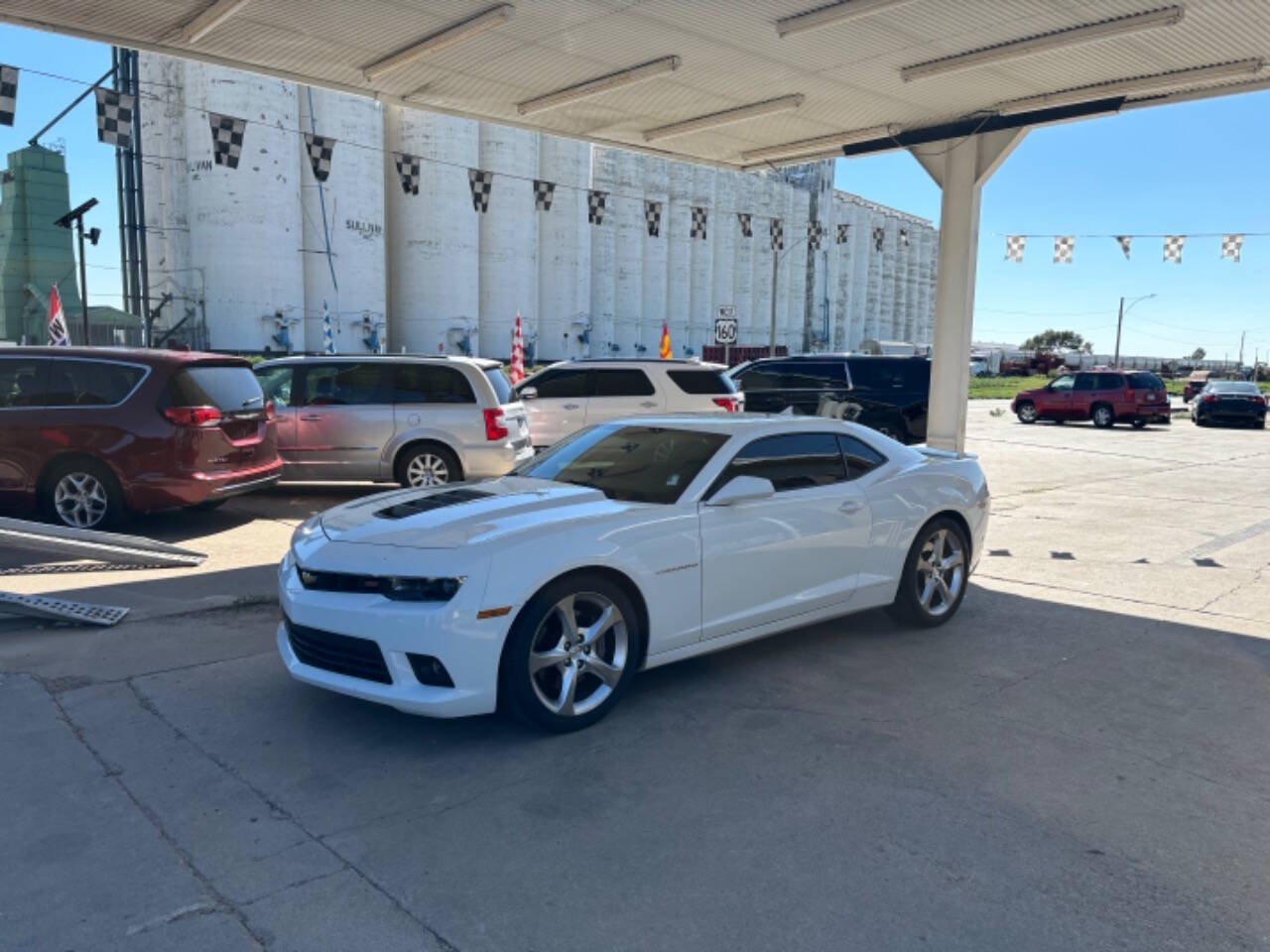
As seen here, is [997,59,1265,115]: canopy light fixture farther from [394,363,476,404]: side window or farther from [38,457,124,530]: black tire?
[38,457,124,530]: black tire

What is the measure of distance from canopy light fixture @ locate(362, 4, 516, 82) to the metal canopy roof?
0.6 inches

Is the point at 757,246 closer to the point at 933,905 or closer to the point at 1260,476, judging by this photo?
the point at 1260,476

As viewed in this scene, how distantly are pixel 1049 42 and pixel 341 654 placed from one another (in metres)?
8.12

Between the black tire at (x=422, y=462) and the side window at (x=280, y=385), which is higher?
the side window at (x=280, y=385)

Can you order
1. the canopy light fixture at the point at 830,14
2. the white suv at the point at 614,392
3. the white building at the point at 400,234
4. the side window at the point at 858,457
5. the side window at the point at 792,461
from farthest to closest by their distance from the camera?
the white building at the point at 400,234
the white suv at the point at 614,392
the canopy light fixture at the point at 830,14
the side window at the point at 858,457
the side window at the point at 792,461

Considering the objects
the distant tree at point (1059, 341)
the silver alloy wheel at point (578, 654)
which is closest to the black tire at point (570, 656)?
the silver alloy wheel at point (578, 654)

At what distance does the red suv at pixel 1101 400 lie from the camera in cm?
2703

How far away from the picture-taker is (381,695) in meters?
4.08

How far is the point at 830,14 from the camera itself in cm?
800

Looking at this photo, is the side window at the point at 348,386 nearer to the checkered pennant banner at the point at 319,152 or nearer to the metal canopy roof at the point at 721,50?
the metal canopy roof at the point at 721,50

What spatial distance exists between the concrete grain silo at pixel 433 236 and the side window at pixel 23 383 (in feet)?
120

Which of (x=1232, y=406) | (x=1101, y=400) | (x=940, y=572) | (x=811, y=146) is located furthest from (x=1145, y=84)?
(x=1232, y=406)

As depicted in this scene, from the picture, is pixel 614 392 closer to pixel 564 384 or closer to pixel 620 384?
pixel 620 384

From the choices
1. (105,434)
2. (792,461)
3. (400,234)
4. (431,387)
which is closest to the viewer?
(792,461)
